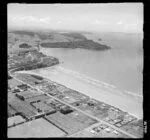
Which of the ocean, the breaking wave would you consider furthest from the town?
the ocean

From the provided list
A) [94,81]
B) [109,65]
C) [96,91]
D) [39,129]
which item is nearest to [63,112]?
[39,129]

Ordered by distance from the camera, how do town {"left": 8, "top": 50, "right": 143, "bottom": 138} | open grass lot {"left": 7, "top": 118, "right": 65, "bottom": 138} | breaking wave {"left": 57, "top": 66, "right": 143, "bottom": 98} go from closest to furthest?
open grass lot {"left": 7, "top": 118, "right": 65, "bottom": 138}
town {"left": 8, "top": 50, "right": 143, "bottom": 138}
breaking wave {"left": 57, "top": 66, "right": 143, "bottom": 98}

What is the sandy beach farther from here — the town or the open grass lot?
the open grass lot

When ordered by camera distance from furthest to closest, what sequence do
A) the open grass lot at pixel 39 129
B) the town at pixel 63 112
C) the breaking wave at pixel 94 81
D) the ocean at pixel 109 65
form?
1. the ocean at pixel 109 65
2. the breaking wave at pixel 94 81
3. the town at pixel 63 112
4. the open grass lot at pixel 39 129

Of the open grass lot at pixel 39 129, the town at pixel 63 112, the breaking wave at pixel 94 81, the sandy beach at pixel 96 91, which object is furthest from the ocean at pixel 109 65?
the open grass lot at pixel 39 129

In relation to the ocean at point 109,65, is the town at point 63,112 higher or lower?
lower

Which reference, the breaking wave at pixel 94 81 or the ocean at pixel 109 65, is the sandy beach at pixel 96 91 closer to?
the breaking wave at pixel 94 81

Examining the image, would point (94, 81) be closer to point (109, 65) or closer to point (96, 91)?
point (96, 91)
